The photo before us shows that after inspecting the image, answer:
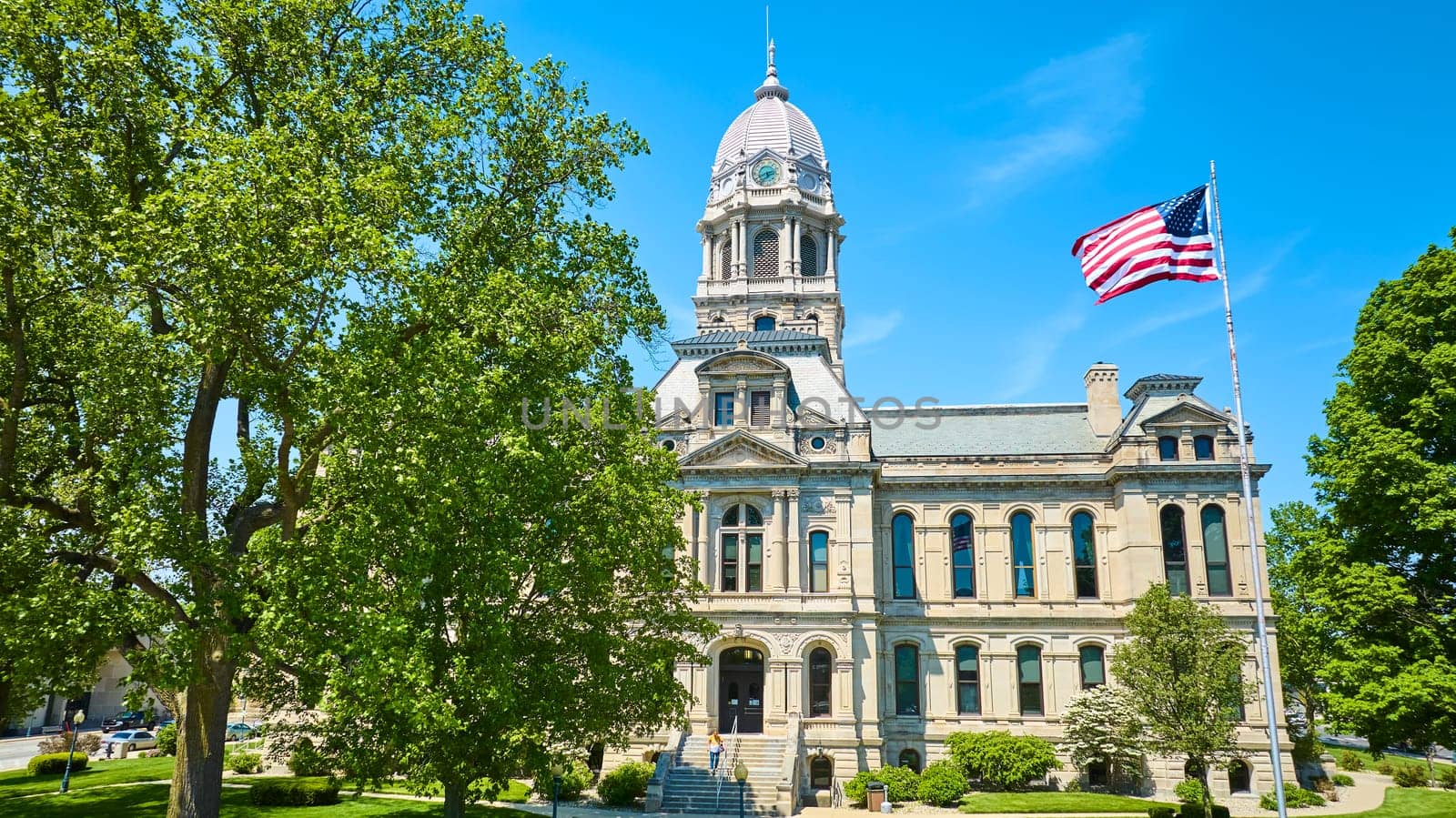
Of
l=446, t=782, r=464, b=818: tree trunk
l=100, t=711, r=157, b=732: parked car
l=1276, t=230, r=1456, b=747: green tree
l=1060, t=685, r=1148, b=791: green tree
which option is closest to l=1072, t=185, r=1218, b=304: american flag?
l=1276, t=230, r=1456, b=747: green tree

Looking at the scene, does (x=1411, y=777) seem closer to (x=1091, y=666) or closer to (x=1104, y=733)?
(x=1091, y=666)

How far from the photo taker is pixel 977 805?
31.2 meters

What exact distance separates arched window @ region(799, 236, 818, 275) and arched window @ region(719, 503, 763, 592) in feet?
86.0

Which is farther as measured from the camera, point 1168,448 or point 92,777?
point 1168,448

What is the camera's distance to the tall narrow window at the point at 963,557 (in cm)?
3956

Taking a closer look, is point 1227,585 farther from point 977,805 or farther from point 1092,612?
point 977,805

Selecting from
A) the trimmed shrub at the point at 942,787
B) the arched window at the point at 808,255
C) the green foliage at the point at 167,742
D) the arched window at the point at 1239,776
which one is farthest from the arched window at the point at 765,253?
the green foliage at the point at 167,742

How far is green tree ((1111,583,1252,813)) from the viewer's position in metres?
27.6

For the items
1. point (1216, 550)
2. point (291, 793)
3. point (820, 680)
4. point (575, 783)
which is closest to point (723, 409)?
point (820, 680)

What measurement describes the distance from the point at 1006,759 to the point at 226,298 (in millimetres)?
30028

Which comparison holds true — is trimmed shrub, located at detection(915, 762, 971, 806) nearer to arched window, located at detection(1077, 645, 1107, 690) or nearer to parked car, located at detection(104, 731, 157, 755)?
arched window, located at detection(1077, 645, 1107, 690)

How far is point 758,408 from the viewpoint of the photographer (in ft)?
129

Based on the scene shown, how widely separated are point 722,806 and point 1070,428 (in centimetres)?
2280

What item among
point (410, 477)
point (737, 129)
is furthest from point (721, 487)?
point (737, 129)
